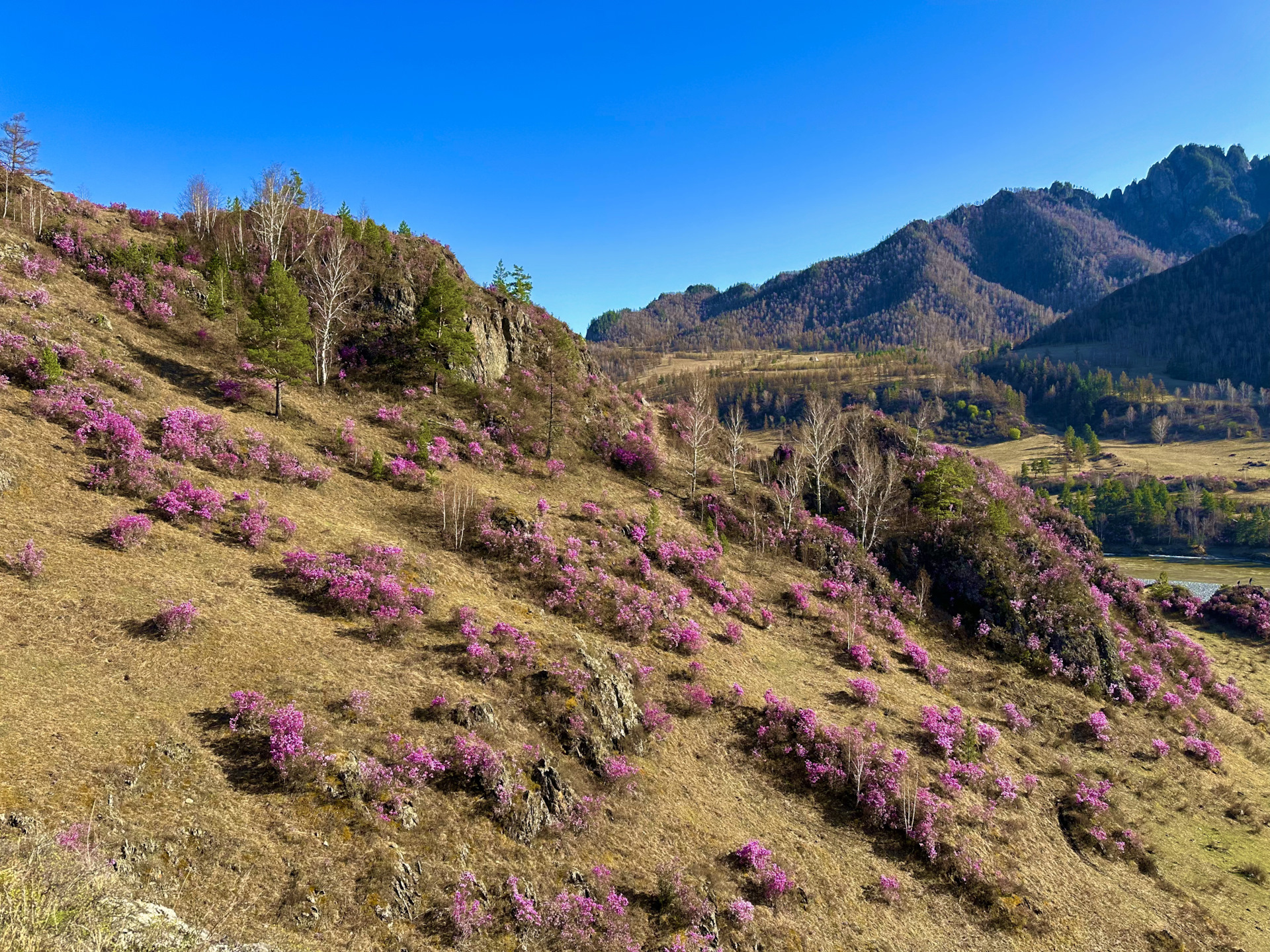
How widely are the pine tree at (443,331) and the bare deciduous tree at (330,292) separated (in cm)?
615

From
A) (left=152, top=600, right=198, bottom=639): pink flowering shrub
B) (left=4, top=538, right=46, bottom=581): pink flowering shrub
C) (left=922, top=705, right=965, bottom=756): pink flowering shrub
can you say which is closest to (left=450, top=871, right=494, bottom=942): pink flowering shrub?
(left=152, top=600, right=198, bottom=639): pink flowering shrub

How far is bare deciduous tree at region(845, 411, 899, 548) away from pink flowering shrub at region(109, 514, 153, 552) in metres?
44.3

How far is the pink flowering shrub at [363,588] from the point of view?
826 inches

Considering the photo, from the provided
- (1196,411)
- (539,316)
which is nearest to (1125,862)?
(539,316)

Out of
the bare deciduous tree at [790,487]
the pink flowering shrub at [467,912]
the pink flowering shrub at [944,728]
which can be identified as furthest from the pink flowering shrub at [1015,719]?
the pink flowering shrub at [467,912]

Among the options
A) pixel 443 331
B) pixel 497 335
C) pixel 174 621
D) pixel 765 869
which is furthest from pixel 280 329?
pixel 765 869

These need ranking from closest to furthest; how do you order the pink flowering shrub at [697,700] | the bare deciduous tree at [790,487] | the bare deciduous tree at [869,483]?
the pink flowering shrub at [697,700], the bare deciduous tree at [790,487], the bare deciduous tree at [869,483]

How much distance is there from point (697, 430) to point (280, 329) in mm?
30476

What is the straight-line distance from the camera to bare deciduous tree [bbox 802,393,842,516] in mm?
47000

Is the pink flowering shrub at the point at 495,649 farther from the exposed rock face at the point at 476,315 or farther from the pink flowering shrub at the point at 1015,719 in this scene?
the exposed rock face at the point at 476,315

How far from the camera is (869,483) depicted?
44.5 metres

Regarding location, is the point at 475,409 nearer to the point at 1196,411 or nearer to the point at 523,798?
the point at 523,798

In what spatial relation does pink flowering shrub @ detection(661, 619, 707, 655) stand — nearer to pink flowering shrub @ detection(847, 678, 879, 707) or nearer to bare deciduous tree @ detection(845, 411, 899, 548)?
pink flowering shrub @ detection(847, 678, 879, 707)

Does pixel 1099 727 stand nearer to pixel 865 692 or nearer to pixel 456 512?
pixel 865 692
